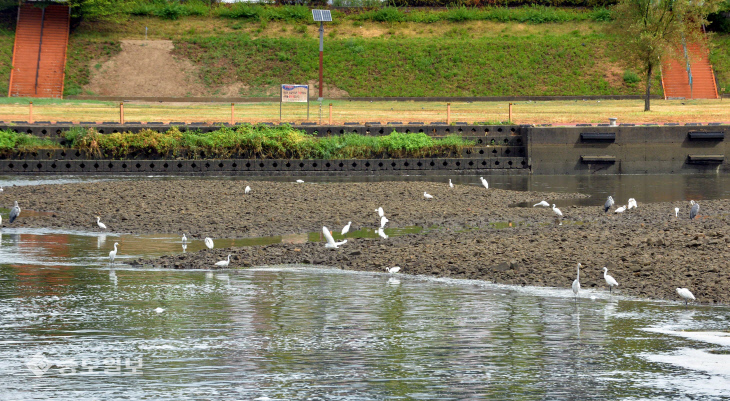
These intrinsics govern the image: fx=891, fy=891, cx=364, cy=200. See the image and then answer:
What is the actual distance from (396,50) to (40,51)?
28.5m

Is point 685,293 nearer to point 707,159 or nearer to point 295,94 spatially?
point 707,159

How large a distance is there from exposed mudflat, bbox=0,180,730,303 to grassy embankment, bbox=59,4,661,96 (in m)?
39.6

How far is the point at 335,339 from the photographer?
11.1 m

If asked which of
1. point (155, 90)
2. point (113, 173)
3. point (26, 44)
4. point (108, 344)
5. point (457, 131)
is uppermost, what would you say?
point (26, 44)

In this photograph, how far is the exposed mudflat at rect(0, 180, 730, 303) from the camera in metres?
15.1

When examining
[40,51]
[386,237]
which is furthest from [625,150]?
[40,51]

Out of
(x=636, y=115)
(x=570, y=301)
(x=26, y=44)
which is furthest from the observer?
(x=26, y=44)

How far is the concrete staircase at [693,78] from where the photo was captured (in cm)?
6353

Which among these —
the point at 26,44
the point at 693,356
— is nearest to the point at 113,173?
the point at 693,356

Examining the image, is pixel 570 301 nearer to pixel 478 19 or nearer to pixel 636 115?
pixel 636 115

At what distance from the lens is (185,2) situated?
84.6m

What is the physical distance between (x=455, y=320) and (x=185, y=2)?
254 feet

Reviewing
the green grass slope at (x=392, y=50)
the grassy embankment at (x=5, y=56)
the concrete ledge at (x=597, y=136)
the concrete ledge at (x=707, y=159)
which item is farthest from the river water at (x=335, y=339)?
the grassy embankment at (x=5, y=56)

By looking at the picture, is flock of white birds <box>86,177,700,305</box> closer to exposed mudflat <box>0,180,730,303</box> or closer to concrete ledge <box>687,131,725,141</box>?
exposed mudflat <box>0,180,730,303</box>
